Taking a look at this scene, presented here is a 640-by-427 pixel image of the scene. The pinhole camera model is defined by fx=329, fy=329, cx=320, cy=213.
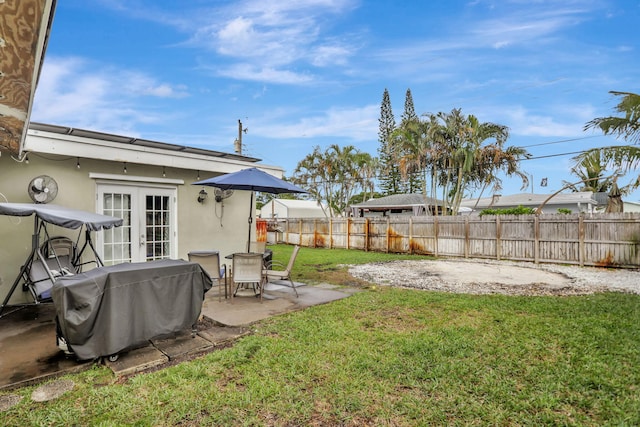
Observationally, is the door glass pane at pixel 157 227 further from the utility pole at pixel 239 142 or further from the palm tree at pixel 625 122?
the utility pole at pixel 239 142

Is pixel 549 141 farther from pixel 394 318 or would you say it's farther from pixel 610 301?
pixel 394 318

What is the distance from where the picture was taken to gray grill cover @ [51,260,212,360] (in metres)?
3.12

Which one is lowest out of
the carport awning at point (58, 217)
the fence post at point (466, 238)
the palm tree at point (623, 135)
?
the fence post at point (466, 238)

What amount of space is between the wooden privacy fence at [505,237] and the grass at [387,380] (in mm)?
7286

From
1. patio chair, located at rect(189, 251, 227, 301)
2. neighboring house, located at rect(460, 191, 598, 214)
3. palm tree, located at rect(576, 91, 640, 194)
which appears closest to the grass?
patio chair, located at rect(189, 251, 227, 301)

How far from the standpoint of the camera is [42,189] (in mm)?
5816

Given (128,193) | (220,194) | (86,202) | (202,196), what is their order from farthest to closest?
(220,194), (202,196), (128,193), (86,202)

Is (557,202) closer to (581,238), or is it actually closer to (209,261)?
(581,238)

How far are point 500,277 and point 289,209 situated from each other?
2938 cm

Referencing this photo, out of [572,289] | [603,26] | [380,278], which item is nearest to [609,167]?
[572,289]

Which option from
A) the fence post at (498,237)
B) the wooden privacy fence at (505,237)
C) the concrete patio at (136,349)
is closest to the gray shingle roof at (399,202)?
the wooden privacy fence at (505,237)

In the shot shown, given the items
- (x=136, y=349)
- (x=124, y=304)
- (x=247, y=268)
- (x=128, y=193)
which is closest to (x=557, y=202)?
(x=247, y=268)

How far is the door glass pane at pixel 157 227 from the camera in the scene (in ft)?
23.4

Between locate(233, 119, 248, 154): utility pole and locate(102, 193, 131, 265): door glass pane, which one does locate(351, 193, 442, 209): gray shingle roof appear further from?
locate(102, 193, 131, 265): door glass pane
